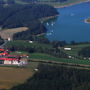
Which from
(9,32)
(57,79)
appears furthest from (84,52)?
(9,32)

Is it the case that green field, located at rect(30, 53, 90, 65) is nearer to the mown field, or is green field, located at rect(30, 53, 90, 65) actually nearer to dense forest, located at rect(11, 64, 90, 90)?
the mown field

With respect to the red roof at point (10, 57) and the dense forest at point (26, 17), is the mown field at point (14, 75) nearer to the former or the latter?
the red roof at point (10, 57)

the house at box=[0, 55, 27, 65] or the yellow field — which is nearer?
the house at box=[0, 55, 27, 65]

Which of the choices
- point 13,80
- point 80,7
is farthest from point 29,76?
point 80,7

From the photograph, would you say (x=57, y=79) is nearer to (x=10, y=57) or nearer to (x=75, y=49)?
(x=10, y=57)

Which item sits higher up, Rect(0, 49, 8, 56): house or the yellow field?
the yellow field

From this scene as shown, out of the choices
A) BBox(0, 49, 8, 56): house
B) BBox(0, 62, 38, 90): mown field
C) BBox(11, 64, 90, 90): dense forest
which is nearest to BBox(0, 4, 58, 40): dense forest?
BBox(0, 49, 8, 56): house
